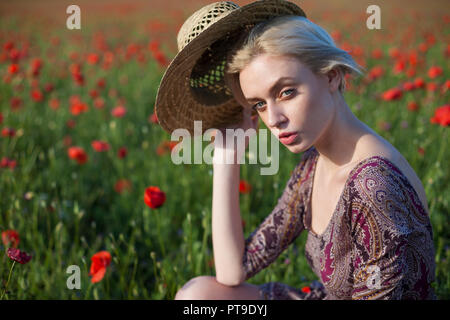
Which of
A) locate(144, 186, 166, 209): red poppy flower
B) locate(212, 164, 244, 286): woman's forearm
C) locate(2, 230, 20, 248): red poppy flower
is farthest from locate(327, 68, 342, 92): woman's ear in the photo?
locate(2, 230, 20, 248): red poppy flower

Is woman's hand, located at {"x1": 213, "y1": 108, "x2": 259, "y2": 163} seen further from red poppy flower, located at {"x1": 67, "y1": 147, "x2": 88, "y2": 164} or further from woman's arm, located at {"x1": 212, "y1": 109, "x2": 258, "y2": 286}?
red poppy flower, located at {"x1": 67, "y1": 147, "x2": 88, "y2": 164}

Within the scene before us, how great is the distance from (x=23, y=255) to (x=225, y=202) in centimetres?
65

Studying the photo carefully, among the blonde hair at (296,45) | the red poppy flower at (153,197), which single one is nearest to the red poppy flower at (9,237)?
the red poppy flower at (153,197)

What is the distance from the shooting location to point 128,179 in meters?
2.89

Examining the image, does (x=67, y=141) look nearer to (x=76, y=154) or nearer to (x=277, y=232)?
(x=76, y=154)

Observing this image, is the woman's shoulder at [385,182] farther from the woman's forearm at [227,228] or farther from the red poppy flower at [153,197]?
the red poppy flower at [153,197]

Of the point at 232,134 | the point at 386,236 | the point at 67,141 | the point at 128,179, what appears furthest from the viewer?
the point at 67,141

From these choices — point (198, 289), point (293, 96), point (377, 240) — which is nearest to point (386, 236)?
point (377, 240)

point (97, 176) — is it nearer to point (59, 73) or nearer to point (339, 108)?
point (339, 108)

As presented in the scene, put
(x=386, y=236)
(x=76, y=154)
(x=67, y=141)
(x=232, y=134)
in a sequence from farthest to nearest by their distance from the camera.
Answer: (x=67, y=141), (x=76, y=154), (x=232, y=134), (x=386, y=236)

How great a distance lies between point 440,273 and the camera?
6.18 feet

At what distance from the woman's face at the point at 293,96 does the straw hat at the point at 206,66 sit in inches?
5.3

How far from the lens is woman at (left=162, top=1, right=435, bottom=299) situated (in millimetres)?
1117

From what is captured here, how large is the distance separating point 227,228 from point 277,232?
0.17m
